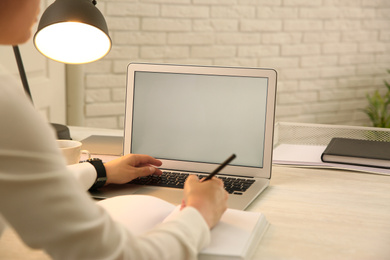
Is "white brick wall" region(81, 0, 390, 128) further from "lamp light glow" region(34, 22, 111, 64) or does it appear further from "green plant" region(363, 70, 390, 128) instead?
"lamp light glow" region(34, 22, 111, 64)

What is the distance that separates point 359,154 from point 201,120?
0.38 metres

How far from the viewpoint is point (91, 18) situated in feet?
3.98

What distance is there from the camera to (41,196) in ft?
1.84

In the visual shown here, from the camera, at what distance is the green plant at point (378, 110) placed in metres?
3.12

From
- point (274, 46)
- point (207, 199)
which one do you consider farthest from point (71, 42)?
point (274, 46)

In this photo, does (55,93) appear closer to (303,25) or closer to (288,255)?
(303,25)

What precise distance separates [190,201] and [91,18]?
0.61m

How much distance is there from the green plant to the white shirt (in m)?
2.77

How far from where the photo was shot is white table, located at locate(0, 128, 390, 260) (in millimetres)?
787

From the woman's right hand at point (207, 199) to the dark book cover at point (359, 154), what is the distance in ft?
1.76

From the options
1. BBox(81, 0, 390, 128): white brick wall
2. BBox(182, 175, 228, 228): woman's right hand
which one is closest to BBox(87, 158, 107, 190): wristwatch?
BBox(182, 175, 228, 228): woman's right hand

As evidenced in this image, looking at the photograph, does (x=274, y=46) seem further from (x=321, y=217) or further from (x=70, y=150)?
(x=321, y=217)

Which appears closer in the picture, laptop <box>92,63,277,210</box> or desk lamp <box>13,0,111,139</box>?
laptop <box>92,63,277,210</box>

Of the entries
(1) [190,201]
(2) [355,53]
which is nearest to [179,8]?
(2) [355,53]
